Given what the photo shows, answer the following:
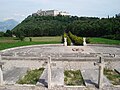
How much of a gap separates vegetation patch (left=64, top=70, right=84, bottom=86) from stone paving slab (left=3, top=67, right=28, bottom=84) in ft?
10.1

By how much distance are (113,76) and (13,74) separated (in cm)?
683

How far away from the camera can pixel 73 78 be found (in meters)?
11.3

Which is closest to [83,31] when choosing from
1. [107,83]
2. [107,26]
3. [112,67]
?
[107,26]

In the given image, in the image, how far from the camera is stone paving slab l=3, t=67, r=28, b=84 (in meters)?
10.6

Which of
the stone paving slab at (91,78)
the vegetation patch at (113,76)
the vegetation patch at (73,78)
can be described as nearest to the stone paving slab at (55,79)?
the vegetation patch at (73,78)

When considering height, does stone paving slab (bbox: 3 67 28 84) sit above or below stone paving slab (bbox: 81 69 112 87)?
above

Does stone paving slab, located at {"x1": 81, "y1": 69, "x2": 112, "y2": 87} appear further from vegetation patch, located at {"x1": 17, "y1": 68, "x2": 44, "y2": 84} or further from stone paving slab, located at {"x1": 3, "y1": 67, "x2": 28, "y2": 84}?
stone paving slab, located at {"x1": 3, "y1": 67, "x2": 28, "y2": 84}

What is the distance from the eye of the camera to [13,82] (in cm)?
1024

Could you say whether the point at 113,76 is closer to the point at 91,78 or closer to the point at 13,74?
the point at 91,78

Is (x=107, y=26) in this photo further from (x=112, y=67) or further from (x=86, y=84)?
(x=86, y=84)

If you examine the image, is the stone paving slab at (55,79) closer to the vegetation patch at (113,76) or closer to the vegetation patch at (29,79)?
the vegetation patch at (29,79)

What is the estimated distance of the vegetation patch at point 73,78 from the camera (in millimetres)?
10280

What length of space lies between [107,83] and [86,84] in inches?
49.9

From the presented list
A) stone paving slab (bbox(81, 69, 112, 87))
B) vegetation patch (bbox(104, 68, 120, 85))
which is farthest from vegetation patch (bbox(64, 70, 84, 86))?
vegetation patch (bbox(104, 68, 120, 85))
